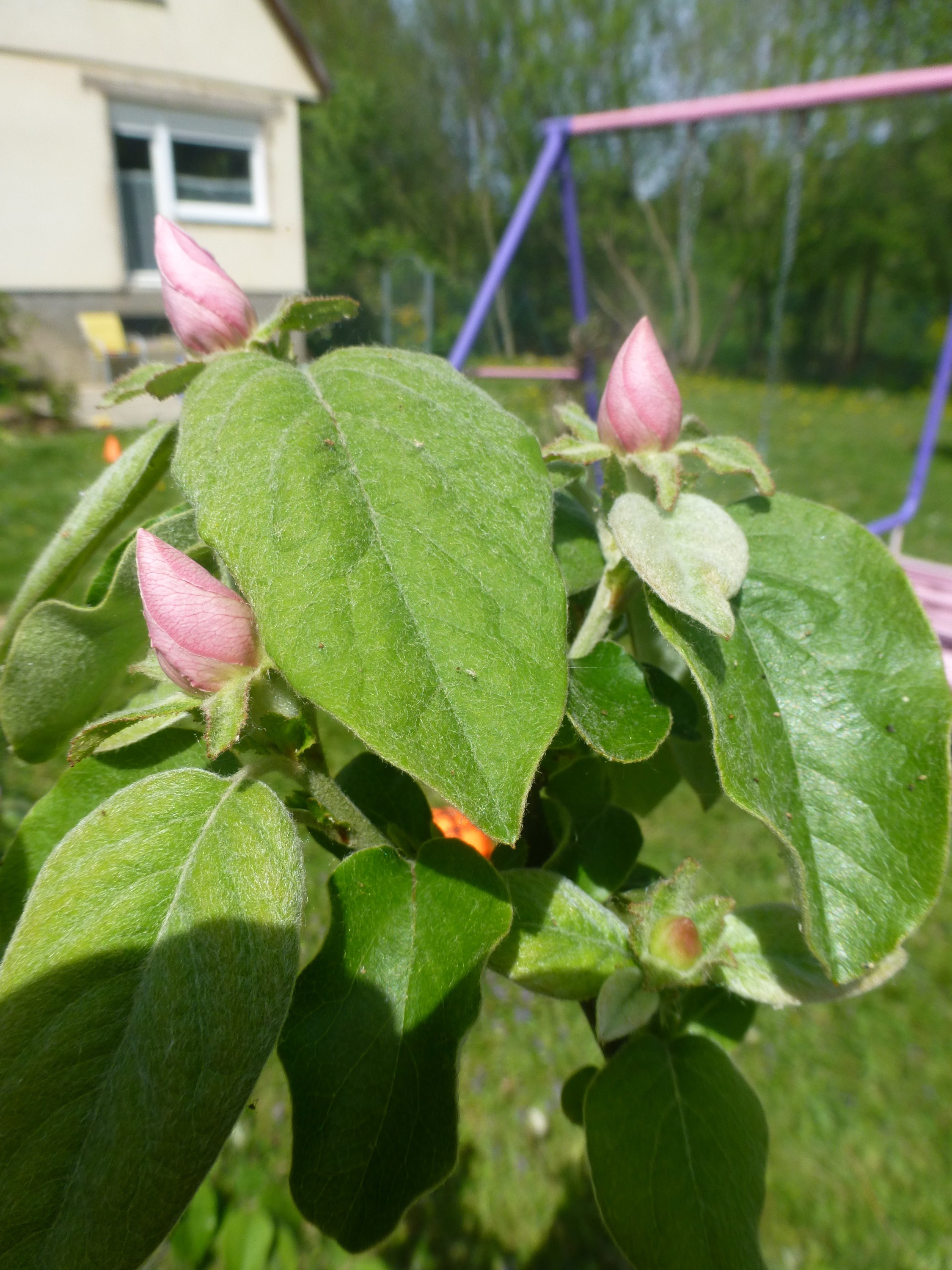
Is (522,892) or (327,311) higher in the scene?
(327,311)

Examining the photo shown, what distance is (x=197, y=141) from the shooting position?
8.36 m

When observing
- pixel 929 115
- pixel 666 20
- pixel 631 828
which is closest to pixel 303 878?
pixel 631 828

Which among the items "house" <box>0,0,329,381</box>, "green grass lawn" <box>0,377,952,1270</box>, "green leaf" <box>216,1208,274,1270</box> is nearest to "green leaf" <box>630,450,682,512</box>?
"green grass lawn" <box>0,377,952,1270</box>

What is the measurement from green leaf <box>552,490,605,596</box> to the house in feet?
25.3

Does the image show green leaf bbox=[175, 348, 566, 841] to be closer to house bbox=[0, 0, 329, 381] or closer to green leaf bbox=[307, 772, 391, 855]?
green leaf bbox=[307, 772, 391, 855]

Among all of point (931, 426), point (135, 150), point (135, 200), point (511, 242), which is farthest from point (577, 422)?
point (135, 150)

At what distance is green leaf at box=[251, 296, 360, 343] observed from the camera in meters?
0.46

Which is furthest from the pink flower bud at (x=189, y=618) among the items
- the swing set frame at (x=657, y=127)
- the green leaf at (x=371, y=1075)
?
the swing set frame at (x=657, y=127)

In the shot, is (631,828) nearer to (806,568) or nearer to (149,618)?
(806,568)

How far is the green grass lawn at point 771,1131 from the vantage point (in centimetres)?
155

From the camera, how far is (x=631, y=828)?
1.77ft

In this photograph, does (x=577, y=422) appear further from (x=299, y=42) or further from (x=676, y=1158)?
(x=299, y=42)

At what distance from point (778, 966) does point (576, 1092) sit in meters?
0.20

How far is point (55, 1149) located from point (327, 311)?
1.38ft
